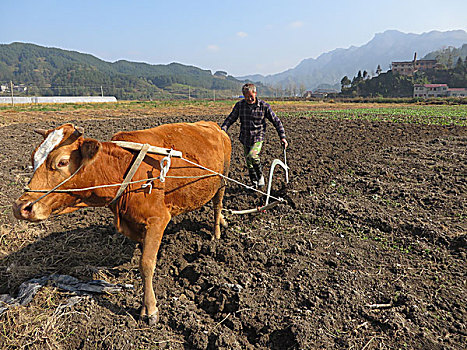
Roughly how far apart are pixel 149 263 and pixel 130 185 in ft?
2.74

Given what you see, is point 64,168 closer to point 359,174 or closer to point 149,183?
point 149,183

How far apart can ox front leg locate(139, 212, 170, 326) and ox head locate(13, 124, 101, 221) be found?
2.65ft

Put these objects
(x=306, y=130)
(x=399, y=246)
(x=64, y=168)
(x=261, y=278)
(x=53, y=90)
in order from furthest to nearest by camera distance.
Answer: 1. (x=53, y=90)
2. (x=306, y=130)
3. (x=399, y=246)
4. (x=261, y=278)
5. (x=64, y=168)

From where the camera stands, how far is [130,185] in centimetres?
311

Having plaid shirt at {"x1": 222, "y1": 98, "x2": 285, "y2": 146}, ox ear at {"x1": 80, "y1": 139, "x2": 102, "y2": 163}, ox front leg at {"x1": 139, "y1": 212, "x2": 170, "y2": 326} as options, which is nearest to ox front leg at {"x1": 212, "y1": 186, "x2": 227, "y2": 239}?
plaid shirt at {"x1": 222, "y1": 98, "x2": 285, "y2": 146}

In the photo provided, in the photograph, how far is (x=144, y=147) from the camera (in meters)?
3.14

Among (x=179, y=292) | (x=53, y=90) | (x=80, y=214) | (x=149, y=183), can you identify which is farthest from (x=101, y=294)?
(x=53, y=90)

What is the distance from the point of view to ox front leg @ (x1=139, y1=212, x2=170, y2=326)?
318 cm

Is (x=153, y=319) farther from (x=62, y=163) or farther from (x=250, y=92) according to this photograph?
(x=250, y=92)

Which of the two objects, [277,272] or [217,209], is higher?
[217,209]

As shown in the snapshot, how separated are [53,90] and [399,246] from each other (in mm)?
134820

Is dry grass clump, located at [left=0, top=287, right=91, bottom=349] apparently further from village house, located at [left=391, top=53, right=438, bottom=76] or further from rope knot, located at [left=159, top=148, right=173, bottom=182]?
village house, located at [left=391, top=53, right=438, bottom=76]

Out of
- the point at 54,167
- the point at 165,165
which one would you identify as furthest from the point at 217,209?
the point at 54,167

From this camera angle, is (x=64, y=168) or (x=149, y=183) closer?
(x=64, y=168)
